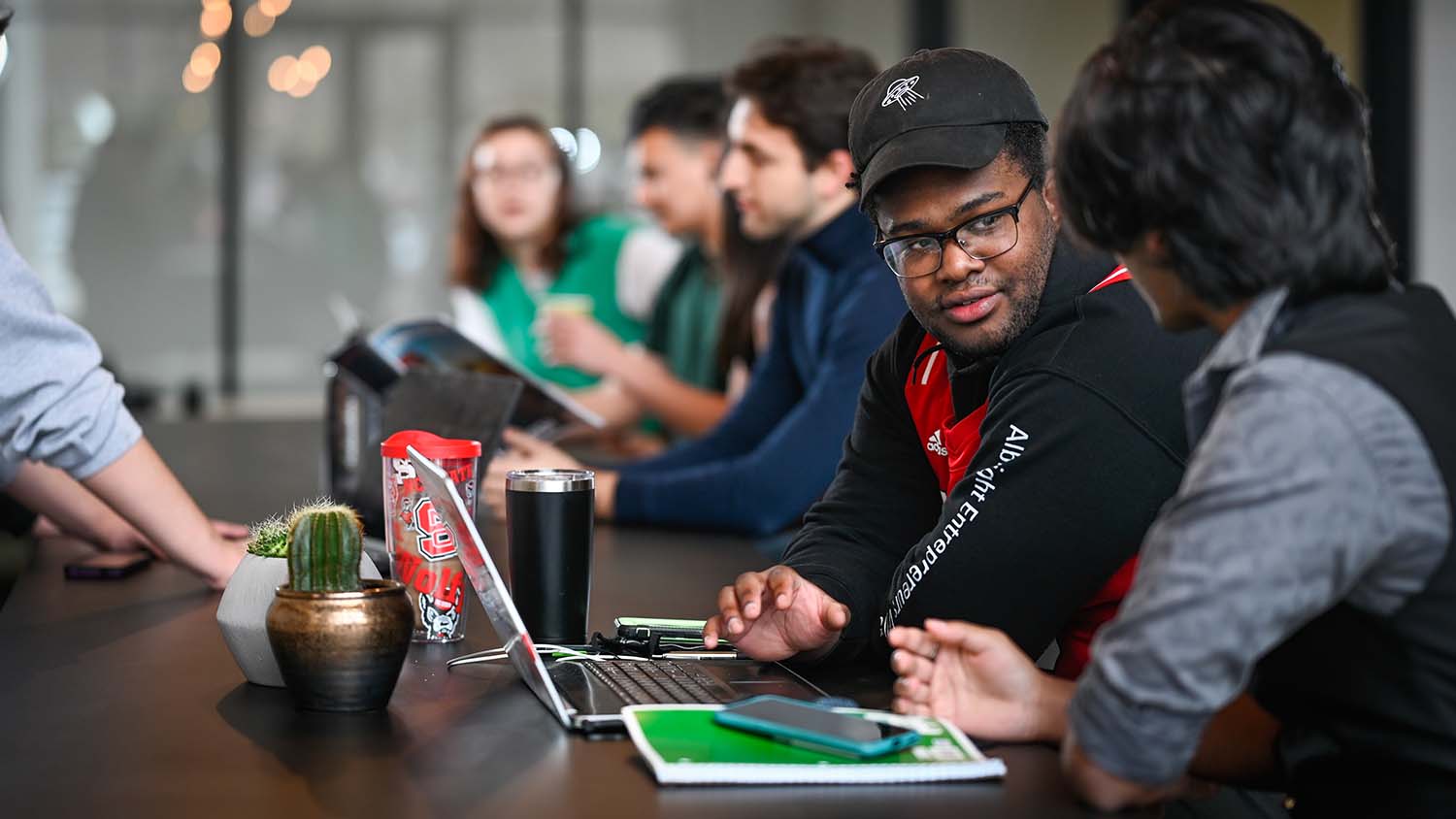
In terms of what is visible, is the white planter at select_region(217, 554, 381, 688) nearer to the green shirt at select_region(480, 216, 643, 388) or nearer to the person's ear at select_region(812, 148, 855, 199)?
the person's ear at select_region(812, 148, 855, 199)

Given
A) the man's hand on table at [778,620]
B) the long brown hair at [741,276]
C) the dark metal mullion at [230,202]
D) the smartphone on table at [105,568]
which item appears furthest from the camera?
the dark metal mullion at [230,202]

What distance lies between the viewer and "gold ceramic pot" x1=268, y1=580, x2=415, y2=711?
1.14 meters

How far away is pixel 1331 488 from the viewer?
877 millimetres

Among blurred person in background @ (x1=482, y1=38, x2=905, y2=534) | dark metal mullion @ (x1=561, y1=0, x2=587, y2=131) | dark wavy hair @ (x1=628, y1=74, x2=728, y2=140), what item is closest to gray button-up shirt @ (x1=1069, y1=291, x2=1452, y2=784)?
blurred person in background @ (x1=482, y1=38, x2=905, y2=534)

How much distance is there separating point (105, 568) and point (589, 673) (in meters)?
0.83

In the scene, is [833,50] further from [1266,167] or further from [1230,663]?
[1230,663]

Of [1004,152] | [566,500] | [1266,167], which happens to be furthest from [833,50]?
[1266,167]

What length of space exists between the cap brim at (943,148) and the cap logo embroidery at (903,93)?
0.03 m

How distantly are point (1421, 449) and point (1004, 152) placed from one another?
56cm

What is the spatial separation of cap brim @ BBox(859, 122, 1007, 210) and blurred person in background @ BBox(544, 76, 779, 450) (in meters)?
2.03

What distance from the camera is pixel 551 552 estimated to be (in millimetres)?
1391

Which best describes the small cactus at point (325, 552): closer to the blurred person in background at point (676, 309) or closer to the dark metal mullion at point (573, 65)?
the blurred person in background at point (676, 309)

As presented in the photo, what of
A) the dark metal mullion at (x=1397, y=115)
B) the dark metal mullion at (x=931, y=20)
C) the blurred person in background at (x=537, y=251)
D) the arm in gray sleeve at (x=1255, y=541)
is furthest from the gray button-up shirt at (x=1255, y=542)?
the dark metal mullion at (x=931, y=20)

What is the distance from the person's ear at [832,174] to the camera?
2572 mm
